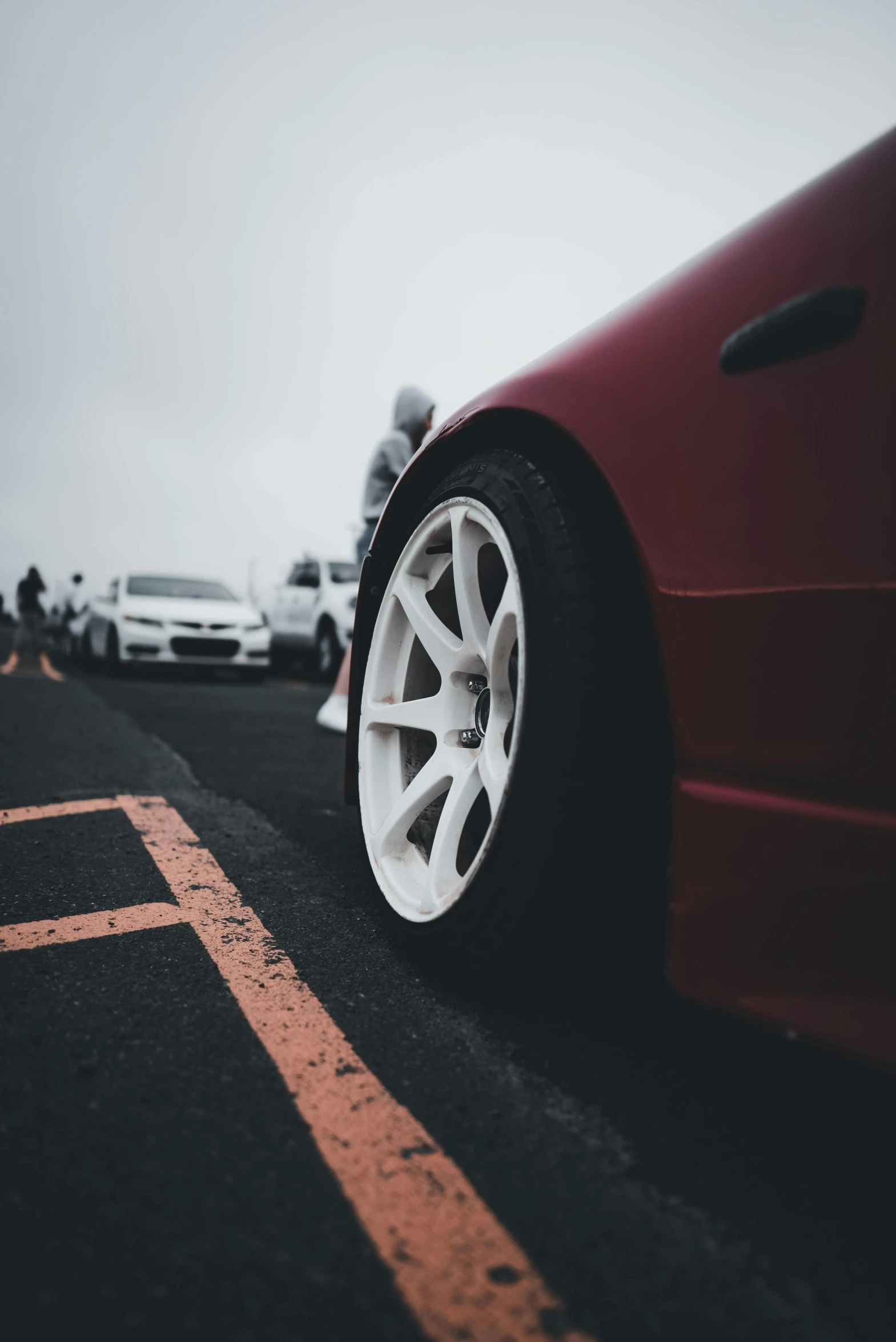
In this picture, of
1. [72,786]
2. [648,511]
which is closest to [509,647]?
[648,511]

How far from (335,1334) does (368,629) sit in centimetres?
146

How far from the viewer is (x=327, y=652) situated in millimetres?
10086

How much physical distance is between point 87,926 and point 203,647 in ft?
25.9

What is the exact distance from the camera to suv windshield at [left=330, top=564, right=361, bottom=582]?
33.8ft

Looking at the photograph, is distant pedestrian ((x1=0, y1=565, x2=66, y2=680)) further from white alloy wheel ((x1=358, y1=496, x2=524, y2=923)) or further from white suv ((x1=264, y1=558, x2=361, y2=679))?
white alloy wheel ((x1=358, y1=496, x2=524, y2=923))

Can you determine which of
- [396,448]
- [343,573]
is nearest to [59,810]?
[396,448]

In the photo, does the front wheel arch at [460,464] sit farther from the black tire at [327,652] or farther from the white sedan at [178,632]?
the black tire at [327,652]

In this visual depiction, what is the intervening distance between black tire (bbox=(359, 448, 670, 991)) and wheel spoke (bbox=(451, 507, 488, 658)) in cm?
25

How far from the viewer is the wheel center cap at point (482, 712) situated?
168cm

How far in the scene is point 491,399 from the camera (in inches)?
62.8

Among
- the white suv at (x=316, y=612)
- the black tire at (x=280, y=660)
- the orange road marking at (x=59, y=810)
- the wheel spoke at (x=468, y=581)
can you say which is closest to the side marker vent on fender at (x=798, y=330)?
the wheel spoke at (x=468, y=581)

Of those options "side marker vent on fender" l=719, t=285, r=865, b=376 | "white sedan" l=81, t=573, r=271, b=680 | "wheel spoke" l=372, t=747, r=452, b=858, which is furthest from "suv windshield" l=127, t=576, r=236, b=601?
"side marker vent on fender" l=719, t=285, r=865, b=376

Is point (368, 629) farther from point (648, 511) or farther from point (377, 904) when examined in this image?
point (648, 511)

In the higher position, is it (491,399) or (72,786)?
(491,399)
